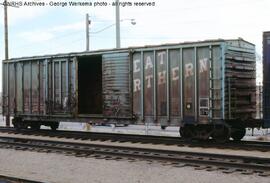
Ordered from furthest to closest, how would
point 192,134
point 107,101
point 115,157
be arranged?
1. point 107,101
2. point 192,134
3. point 115,157

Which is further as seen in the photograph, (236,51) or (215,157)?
(236,51)

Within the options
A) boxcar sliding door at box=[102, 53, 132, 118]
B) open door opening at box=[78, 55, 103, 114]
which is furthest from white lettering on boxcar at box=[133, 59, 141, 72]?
open door opening at box=[78, 55, 103, 114]

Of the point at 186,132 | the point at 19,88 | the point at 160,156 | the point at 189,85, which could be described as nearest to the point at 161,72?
the point at 189,85

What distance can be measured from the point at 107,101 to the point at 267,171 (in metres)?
9.19

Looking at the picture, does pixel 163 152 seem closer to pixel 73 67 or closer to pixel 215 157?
pixel 215 157

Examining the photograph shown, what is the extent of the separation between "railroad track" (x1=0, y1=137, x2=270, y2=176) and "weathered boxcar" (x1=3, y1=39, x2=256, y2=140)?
2876 mm

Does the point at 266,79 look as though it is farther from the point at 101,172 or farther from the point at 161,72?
the point at 101,172

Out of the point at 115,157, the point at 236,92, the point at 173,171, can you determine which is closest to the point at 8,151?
the point at 115,157

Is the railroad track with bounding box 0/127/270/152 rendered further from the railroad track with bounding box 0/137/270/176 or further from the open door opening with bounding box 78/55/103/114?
the railroad track with bounding box 0/137/270/176

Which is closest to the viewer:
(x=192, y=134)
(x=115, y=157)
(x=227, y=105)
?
(x=115, y=157)

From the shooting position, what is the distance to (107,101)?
18.2 metres

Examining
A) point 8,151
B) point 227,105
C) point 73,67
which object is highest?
point 73,67

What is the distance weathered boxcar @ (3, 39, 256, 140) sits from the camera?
15219 mm

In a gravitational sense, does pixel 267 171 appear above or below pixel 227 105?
below
